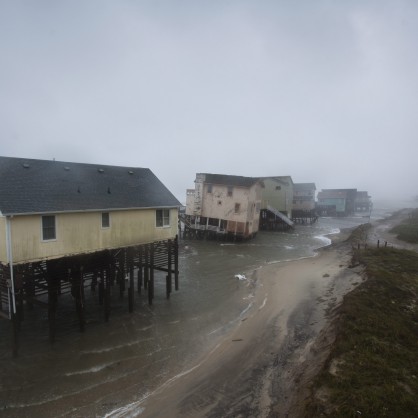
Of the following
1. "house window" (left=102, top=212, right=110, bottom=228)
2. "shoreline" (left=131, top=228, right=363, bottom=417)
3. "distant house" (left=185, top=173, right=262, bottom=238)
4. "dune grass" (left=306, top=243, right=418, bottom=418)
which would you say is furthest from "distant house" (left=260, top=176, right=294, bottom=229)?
"house window" (left=102, top=212, right=110, bottom=228)

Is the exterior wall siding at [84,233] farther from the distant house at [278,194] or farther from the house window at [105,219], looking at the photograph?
the distant house at [278,194]

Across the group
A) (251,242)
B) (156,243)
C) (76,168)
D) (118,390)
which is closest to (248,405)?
(118,390)

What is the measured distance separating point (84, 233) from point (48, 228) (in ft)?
6.38

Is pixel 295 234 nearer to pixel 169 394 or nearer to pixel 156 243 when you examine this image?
pixel 156 243

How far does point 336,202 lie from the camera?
87.2 m

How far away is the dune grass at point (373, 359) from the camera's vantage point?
28.7ft

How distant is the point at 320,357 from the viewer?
40.2 ft

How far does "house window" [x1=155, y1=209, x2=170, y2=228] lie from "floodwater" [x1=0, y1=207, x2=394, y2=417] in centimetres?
495

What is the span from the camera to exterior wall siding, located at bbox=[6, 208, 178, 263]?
47.4 ft

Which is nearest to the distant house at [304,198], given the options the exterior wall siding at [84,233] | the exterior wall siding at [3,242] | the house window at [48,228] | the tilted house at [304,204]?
the tilted house at [304,204]

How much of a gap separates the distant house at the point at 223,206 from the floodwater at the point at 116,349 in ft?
59.7

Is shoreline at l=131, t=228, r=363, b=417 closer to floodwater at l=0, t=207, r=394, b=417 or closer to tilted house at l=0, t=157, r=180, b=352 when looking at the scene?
floodwater at l=0, t=207, r=394, b=417

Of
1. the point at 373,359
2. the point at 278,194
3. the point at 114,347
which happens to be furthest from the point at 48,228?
the point at 278,194

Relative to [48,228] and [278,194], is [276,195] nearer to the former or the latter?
[278,194]
